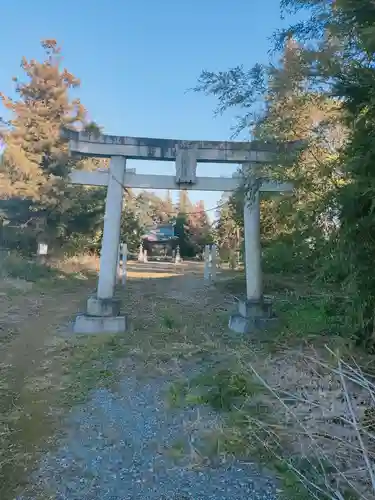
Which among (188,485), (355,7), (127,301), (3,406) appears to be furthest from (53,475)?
(127,301)

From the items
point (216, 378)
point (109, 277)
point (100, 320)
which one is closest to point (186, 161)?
point (109, 277)

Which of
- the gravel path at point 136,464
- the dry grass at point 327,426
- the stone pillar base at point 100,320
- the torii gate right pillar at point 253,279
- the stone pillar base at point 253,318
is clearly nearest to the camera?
the dry grass at point 327,426

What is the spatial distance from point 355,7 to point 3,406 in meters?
4.16

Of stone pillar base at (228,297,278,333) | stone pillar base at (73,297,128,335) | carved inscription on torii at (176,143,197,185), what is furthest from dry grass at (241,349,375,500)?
carved inscription on torii at (176,143,197,185)

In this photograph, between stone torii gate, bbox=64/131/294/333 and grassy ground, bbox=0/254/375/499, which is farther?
stone torii gate, bbox=64/131/294/333

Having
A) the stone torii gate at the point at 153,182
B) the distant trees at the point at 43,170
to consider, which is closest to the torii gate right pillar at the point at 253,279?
the stone torii gate at the point at 153,182

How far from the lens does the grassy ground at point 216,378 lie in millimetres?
2424

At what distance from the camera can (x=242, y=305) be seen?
21.1 ft

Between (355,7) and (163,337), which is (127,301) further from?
(355,7)

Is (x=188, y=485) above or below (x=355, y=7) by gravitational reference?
below

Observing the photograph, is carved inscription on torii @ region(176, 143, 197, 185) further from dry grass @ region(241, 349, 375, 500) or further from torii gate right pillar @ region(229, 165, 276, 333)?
dry grass @ region(241, 349, 375, 500)

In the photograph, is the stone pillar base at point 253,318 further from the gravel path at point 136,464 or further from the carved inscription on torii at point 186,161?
the gravel path at point 136,464

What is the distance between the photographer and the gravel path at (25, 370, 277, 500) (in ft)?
7.73

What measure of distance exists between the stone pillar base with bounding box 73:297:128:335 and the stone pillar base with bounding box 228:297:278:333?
66.0 inches
